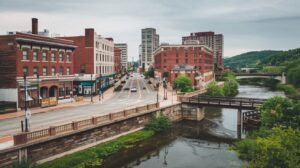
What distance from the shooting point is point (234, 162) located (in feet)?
94.7

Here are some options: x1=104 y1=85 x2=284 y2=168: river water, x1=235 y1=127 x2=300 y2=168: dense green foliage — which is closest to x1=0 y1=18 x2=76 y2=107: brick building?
x1=104 y1=85 x2=284 y2=168: river water

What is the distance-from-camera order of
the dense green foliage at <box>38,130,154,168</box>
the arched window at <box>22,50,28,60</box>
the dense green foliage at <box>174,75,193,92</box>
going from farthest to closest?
the dense green foliage at <box>174,75,193,92</box>, the arched window at <box>22,50,28,60</box>, the dense green foliage at <box>38,130,154,168</box>

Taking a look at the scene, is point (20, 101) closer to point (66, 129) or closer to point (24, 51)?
point (24, 51)

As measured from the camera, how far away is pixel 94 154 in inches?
1139

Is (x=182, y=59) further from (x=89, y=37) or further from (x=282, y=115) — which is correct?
(x=282, y=115)

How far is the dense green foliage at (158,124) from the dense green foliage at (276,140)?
12.1m

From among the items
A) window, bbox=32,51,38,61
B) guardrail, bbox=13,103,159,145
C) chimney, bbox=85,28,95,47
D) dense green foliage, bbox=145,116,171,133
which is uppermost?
chimney, bbox=85,28,95,47

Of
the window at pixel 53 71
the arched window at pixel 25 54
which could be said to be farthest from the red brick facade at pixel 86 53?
the arched window at pixel 25 54

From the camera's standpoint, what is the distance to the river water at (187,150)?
2895 centimetres

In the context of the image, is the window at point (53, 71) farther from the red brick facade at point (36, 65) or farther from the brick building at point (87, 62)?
the brick building at point (87, 62)

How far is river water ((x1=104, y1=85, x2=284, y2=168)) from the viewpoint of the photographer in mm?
28950

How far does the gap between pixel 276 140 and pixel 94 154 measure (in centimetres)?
1717

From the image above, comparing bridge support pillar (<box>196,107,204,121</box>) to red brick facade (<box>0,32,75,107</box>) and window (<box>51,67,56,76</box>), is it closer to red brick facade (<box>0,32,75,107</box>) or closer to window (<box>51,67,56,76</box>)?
red brick facade (<box>0,32,75,107</box>)

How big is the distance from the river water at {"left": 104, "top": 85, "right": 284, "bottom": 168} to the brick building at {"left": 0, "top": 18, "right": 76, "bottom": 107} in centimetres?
1696
